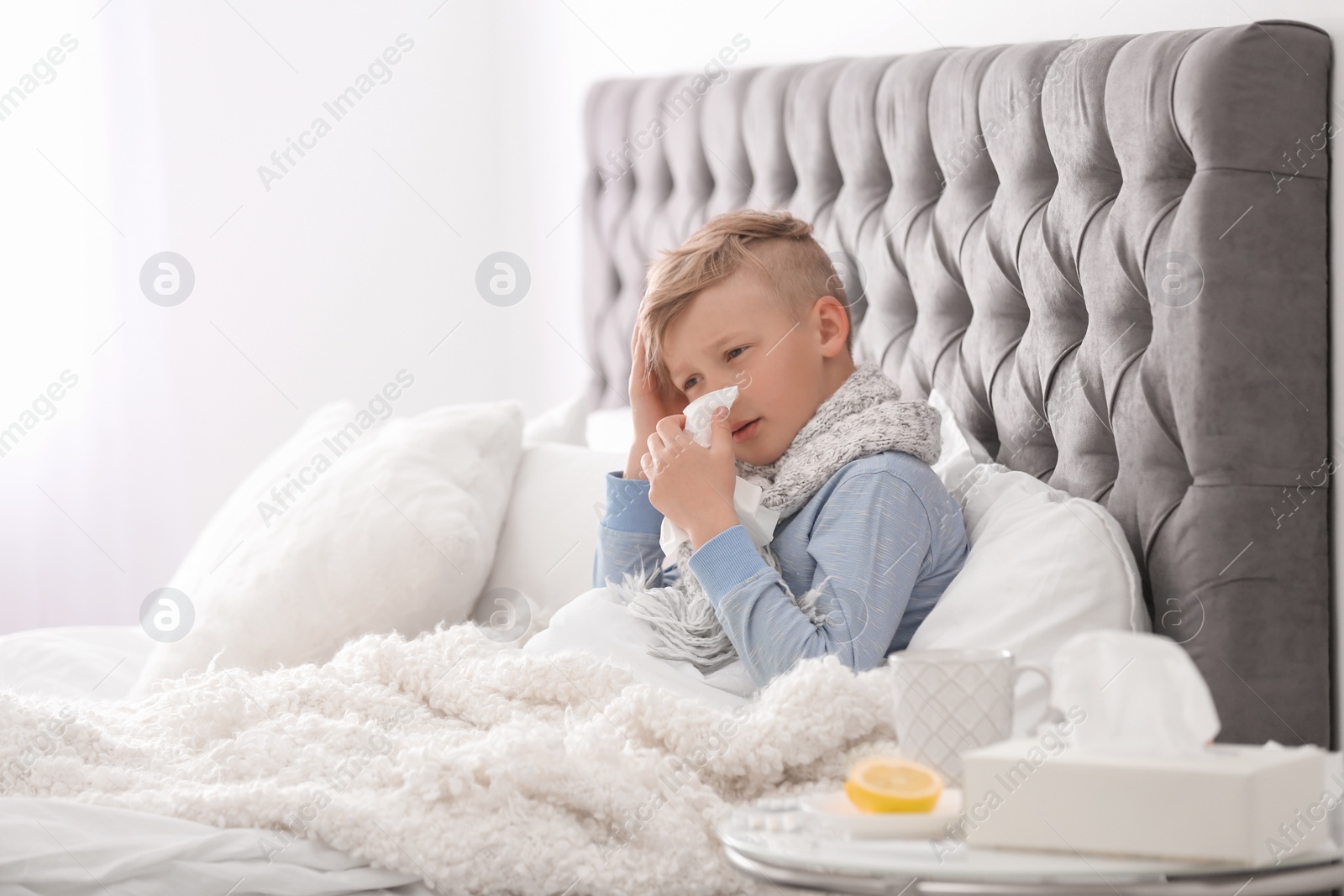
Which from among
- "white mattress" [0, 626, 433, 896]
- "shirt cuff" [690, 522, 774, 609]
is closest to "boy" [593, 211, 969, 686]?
"shirt cuff" [690, 522, 774, 609]

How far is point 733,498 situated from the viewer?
1.32m

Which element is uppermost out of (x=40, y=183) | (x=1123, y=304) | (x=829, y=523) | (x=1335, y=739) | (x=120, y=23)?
(x=120, y=23)

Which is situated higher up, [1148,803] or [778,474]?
[778,474]

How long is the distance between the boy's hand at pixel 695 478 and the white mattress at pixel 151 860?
469mm

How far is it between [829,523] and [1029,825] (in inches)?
20.7

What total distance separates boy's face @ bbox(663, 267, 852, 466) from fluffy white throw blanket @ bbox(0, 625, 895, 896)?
1.17 ft

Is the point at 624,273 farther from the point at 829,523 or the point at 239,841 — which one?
the point at 239,841

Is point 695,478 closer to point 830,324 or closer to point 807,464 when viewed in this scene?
point 807,464

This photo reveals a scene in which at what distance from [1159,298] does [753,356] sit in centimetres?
44

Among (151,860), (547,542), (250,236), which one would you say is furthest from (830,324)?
(250,236)

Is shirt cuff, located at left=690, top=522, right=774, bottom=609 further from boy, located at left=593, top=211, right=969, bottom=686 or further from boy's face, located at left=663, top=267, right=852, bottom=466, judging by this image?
boy's face, located at left=663, top=267, right=852, bottom=466

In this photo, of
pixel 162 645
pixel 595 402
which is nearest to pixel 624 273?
pixel 595 402

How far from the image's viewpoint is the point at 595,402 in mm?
2729

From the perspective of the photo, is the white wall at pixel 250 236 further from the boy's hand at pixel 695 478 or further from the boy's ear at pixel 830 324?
the boy's hand at pixel 695 478
